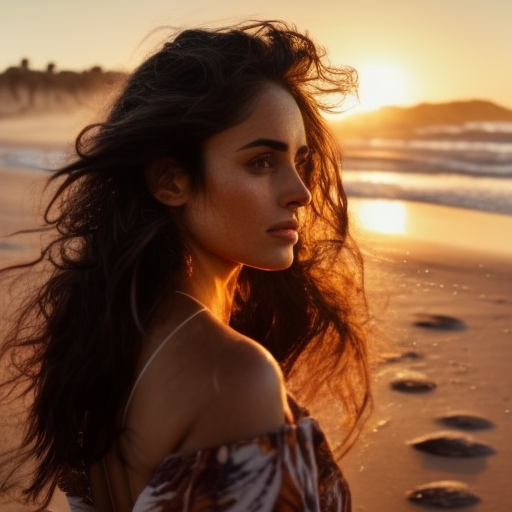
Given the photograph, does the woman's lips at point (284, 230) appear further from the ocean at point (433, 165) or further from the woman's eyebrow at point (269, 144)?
the ocean at point (433, 165)

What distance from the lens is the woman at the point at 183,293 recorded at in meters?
1.63

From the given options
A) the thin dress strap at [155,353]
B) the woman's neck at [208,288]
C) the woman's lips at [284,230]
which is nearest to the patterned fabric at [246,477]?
the thin dress strap at [155,353]

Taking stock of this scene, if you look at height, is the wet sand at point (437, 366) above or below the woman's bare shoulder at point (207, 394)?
below

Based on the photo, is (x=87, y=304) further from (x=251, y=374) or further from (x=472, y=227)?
(x=472, y=227)

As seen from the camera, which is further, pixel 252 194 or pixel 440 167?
pixel 440 167

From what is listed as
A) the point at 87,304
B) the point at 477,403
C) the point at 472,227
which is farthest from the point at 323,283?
the point at 472,227

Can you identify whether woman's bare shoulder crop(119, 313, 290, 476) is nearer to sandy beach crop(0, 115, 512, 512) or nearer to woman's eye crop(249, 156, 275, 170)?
woman's eye crop(249, 156, 275, 170)

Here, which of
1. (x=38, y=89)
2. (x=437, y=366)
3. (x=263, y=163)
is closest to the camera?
(x=263, y=163)

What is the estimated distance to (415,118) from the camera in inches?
1124

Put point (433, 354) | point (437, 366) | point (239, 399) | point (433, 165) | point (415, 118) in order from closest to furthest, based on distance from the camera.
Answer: point (239, 399)
point (437, 366)
point (433, 354)
point (433, 165)
point (415, 118)

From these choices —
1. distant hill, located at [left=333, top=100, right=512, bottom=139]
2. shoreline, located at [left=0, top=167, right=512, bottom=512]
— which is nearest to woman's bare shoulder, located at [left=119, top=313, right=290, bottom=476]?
shoreline, located at [left=0, top=167, right=512, bottom=512]

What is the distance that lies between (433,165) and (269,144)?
1549 centimetres

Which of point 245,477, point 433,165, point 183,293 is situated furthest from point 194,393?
point 433,165

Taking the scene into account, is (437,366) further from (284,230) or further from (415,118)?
(415,118)
